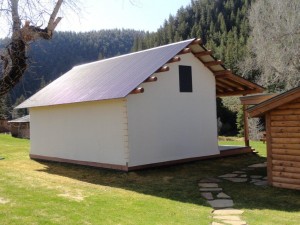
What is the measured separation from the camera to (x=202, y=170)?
1241 centimetres

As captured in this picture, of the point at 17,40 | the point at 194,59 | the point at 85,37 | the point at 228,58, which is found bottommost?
the point at 17,40

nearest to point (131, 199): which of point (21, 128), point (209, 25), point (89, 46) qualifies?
point (21, 128)

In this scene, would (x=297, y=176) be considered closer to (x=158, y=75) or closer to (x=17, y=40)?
(x=158, y=75)

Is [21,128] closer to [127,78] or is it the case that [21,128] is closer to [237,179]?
[127,78]

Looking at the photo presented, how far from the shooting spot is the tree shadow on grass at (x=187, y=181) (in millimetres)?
8328

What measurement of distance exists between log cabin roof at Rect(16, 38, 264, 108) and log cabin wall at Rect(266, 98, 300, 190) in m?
4.11

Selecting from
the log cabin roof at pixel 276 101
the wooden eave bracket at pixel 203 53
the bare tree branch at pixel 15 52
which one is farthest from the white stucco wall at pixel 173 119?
the bare tree branch at pixel 15 52

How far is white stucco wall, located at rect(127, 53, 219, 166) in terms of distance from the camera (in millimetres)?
12352

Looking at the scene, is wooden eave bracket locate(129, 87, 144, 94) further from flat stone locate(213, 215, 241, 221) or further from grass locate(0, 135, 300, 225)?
flat stone locate(213, 215, 241, 221)

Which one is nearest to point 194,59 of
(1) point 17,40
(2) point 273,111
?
(2) point 273,111

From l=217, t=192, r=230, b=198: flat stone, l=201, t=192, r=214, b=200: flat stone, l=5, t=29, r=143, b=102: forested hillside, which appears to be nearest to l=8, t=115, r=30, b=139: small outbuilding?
l=5, t=29, r=143, b=102: forested hillside

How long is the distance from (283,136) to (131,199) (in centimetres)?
408

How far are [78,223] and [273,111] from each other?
5.73m

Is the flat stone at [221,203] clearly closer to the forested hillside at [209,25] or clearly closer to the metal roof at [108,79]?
the metal roof at [108,79]
